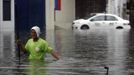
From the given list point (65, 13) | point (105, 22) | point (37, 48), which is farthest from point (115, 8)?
point (37, 48)

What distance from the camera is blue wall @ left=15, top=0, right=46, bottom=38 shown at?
38.3m

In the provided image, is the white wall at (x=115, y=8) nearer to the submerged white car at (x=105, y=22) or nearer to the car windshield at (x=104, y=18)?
the submerged white car at (x=105, y=22)

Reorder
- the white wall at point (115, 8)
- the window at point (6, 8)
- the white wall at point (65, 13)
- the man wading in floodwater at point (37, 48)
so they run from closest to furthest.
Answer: the man wading in floodwater at point (37, 48), the window at point (6, 8), the white wall at point (65, 13), the white wall at point (115, 8)

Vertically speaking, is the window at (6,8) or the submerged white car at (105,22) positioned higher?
the window at (6,8)

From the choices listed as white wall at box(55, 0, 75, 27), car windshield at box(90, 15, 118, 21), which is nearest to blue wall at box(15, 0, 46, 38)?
car windshield at box(90, 15, 118, 21)

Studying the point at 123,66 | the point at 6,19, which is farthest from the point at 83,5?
the point at 123,66

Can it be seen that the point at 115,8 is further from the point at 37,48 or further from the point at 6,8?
the point at 37,48

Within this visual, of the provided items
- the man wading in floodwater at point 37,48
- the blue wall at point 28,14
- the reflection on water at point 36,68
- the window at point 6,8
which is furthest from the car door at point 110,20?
the man wading in floodwater at point 37,48

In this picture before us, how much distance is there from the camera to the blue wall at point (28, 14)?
126ft

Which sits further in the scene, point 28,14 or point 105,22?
point 105,22

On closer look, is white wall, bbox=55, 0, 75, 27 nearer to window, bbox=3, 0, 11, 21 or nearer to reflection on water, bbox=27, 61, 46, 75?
window, bbox=3, 0, 11, 21

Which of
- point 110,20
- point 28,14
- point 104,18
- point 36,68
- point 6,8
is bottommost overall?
point 36,68

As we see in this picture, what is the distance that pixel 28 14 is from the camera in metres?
38.9

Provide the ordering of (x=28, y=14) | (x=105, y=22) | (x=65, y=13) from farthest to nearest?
(x=65, y=13)
(x=105, y=22)
(x=28, y=14)
